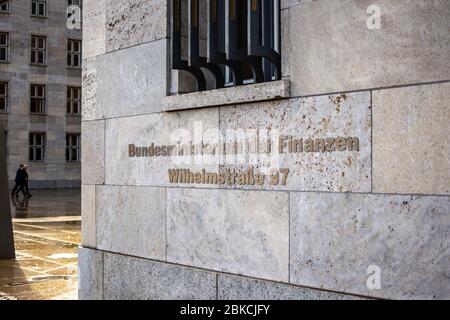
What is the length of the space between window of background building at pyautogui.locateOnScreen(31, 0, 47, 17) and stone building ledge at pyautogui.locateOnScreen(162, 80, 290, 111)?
42.7 metres

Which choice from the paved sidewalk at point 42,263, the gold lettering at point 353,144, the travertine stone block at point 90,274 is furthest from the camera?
the paved sidewalk at point 42,263

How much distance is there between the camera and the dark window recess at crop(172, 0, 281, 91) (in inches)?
232

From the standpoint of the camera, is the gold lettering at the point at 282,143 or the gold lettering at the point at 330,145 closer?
the gold lettering at the point at 330,145

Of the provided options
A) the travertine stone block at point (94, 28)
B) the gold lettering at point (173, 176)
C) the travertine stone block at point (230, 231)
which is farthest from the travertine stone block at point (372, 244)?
the travertine stone block at point (94, 28)

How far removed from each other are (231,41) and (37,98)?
139 ft

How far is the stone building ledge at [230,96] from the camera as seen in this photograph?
18.0 ft

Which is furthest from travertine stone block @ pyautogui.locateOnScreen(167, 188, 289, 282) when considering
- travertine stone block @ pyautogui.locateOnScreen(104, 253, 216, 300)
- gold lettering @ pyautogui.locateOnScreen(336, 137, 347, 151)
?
gold lettering @ pyautogui.locateOnScreen(336, 137, 347, 151)

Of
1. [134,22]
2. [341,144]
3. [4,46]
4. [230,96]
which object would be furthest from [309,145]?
[4,46]

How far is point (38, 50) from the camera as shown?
46.6 metres

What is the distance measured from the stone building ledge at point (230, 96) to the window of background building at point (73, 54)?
142 feet

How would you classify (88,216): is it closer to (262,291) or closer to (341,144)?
(262,291)

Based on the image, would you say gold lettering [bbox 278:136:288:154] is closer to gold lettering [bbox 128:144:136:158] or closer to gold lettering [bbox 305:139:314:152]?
gold lettering [bbox 305:139:314:152]

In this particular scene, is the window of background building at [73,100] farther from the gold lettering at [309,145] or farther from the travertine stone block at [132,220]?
the gold lettering at [309,145]
